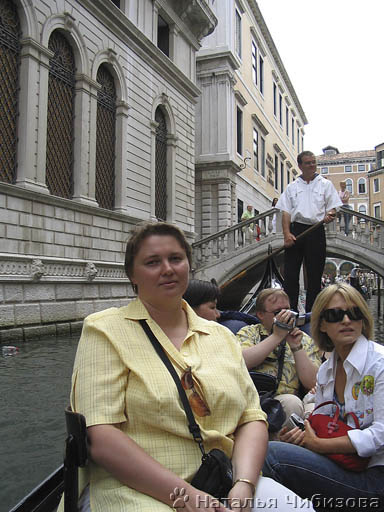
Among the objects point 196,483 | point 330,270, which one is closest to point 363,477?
point 196,483

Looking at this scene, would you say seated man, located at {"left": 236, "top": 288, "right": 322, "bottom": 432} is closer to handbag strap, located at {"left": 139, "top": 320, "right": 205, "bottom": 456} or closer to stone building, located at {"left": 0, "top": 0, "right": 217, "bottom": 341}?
handbag strap, located at {"left": 139, "top": 320, "right": 205, "bottom": 456}

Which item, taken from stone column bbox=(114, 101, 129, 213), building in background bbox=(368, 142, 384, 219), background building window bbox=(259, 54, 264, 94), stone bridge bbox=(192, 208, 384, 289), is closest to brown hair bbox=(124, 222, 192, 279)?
stone column bbox=(114, 101, 129, 213)

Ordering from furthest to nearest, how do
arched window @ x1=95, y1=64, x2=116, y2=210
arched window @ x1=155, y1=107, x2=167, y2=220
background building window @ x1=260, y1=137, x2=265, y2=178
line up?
1. background building window @ x1=260, y1=137, x2=265, y2=178
2. arched window @ x1=155, y1=107, x2=167, y2=220
3. arched window @ x1=95, y1=64, x2=116, y2=210

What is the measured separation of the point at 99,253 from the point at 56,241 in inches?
47.3

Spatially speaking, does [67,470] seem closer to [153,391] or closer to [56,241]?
[153,391]

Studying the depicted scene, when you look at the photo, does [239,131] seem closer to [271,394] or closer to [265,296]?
[265,296]

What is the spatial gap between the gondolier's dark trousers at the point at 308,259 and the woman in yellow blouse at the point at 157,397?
222 cm

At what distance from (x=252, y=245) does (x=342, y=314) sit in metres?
9.84

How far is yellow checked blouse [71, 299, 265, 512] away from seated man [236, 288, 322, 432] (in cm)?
69

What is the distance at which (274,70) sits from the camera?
2206 cm

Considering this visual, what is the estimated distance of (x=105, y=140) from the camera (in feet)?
29.1

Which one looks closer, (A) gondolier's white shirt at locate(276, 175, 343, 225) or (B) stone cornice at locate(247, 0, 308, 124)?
(A) gondolier's white shirt at locate(276, 175, 343, 225)

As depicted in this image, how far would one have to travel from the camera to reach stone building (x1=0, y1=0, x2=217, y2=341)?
6.64 meters

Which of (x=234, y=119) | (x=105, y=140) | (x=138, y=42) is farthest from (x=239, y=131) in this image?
(x=105, y=140)
